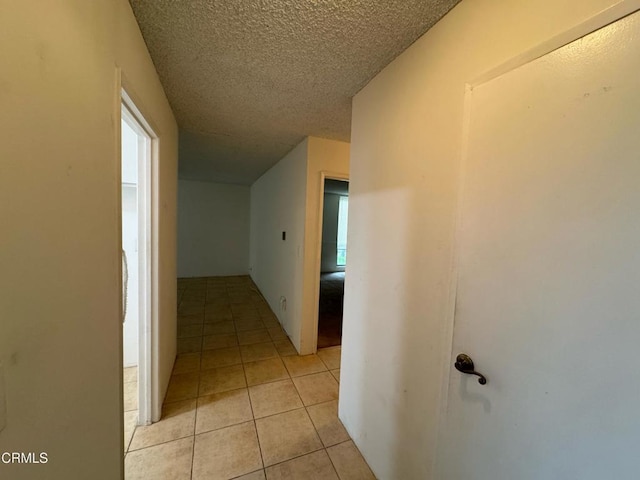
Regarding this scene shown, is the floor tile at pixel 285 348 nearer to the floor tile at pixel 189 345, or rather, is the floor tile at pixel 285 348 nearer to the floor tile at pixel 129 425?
the floor tile at pixel 189 345

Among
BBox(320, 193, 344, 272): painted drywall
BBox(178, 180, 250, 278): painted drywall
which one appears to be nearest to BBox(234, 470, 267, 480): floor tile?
BBox(178, 180, 250, 278): painted drywall

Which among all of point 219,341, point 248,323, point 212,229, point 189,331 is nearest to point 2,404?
point 219,341

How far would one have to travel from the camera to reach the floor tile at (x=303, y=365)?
2.41m

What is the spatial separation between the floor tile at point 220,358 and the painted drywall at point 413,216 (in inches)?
55.9

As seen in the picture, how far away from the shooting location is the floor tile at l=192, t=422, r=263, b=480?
4.58ft

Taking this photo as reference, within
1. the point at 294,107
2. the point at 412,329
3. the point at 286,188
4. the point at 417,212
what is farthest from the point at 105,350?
the point at 286,188

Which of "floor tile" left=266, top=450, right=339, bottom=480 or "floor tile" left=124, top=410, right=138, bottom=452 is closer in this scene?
"floor tile" left=266, top=450, right=339, bottom=480

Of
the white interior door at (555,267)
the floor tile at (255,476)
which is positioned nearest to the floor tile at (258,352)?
the floor tile at (255,476)

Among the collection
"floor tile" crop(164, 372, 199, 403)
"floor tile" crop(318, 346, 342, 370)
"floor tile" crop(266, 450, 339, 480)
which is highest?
"floor tile" crop(164, 372, 199, 403)

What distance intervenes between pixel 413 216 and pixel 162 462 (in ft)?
6.61

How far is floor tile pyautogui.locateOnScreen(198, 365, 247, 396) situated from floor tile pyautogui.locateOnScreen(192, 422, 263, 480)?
46 centimetres

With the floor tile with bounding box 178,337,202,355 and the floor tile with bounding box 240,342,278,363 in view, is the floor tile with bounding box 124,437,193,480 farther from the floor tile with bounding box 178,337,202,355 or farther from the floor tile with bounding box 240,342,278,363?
the floor tile with bounding box 178,337,202,355

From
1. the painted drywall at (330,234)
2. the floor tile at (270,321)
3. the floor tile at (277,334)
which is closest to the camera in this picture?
the floor tile at (277,334)

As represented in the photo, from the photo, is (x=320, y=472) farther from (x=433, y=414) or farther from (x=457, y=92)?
(x=457, y=92)
